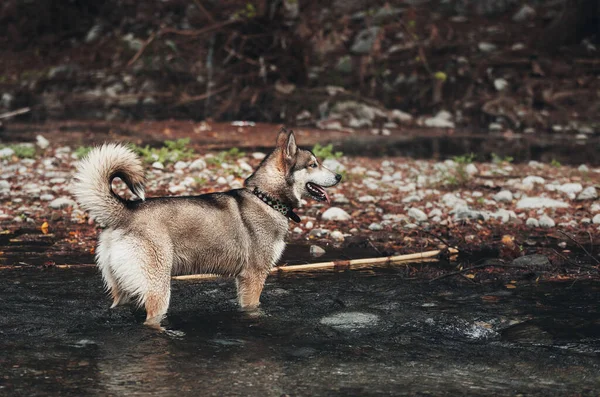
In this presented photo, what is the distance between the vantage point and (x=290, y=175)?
820cm

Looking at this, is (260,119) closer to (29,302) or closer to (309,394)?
(29,302)

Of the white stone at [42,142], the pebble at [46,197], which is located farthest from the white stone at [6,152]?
the pebble at [46,197]

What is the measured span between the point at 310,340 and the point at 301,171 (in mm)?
1952

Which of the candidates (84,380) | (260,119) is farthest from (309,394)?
(260,119)

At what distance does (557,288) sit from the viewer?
27.9 ft

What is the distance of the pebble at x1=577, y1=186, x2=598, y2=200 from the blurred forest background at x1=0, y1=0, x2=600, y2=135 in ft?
24.0

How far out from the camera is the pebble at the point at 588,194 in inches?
495

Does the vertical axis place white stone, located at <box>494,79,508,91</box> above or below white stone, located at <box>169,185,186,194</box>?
above

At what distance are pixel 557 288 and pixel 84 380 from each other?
192 inches

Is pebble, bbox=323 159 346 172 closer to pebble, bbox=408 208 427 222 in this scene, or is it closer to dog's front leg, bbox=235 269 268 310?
pebble, bbox=408 208 427 222

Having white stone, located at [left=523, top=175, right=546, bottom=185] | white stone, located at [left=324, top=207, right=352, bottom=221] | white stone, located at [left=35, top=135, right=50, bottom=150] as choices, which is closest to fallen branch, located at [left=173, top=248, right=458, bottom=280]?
white stone, located at [left=324, top=207, right=352, bottom=221]

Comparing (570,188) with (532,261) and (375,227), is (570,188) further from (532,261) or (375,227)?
(532,261)

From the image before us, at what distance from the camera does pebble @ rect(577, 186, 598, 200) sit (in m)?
12.6

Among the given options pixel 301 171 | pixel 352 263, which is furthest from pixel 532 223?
pixel 301 171
